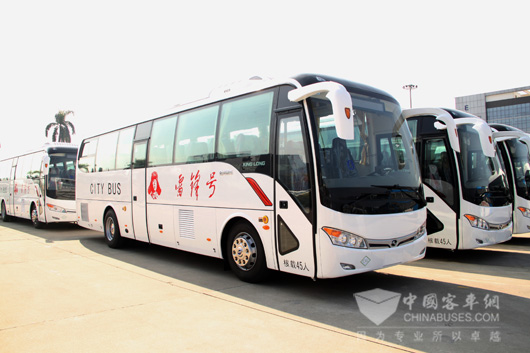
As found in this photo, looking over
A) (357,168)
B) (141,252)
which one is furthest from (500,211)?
(141,252)

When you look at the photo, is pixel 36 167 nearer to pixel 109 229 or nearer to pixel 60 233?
pixel 60 233

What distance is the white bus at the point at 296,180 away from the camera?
5.66 meters

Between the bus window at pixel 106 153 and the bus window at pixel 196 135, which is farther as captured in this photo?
the bus window at pixel 106 153

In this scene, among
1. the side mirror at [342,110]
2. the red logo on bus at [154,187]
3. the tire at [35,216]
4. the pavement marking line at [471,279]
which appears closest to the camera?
the side mirror at [342,110]

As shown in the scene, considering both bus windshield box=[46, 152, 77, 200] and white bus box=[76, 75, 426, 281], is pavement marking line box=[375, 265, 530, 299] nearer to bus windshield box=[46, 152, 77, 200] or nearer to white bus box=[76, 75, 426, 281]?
white bus box=[76, 75, 426, 281]

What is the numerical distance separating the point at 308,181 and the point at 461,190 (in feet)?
14.0

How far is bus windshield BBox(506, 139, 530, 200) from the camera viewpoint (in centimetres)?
1134

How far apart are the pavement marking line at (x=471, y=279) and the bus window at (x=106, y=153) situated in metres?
7.67

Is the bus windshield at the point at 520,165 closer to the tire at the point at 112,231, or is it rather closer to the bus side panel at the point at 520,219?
the bus side panel at the point at 520,219

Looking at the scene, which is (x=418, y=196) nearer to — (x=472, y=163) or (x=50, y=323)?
(x=472, y=163)

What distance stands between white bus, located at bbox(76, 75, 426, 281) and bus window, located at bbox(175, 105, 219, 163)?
22 mm

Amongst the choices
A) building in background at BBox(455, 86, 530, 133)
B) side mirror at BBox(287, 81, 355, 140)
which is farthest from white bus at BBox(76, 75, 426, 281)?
building in background at BBox(455, 86, 530, 133)

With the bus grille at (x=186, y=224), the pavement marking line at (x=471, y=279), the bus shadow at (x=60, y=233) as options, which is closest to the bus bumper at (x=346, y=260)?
the pavement marking line at (x=471, y=279)

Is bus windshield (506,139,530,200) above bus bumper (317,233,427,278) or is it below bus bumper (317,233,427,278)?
above
